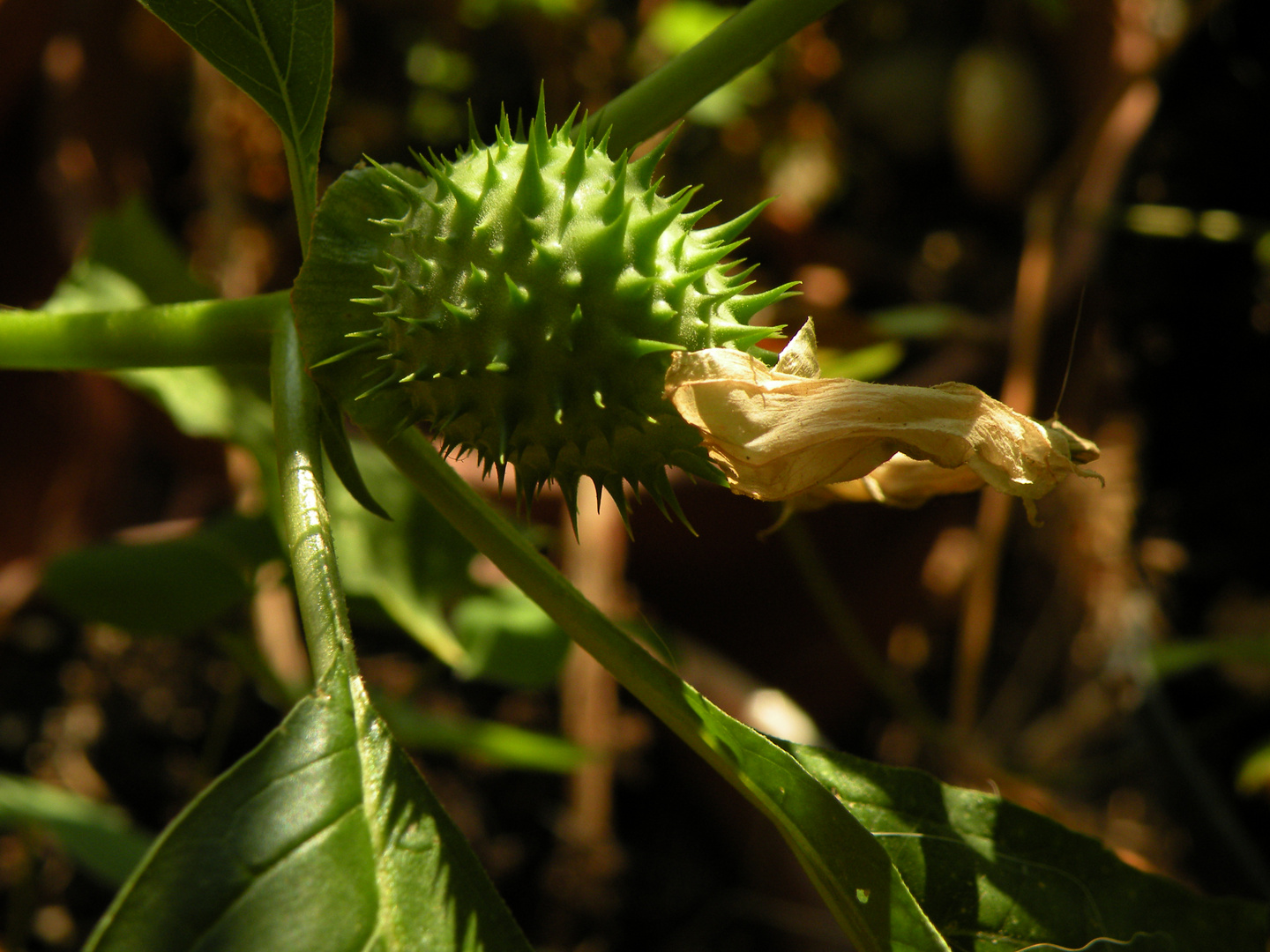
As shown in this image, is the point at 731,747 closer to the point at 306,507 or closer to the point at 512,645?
the point at 306,507

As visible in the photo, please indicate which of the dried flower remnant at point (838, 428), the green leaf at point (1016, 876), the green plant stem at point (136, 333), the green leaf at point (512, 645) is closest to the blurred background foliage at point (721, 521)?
the green leaf at point (512, 645)

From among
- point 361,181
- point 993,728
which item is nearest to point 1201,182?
point 993,728

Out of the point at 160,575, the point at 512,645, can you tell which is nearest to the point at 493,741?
the point at 512,645

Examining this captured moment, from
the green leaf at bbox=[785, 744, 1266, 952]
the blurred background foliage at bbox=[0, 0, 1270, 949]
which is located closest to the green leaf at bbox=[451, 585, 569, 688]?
the blurred background foliage at bbox=[0, 0, 1270, 949]

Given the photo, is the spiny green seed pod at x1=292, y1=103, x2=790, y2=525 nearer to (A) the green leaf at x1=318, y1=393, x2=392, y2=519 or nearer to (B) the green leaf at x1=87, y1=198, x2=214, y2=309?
(A) the green leaf at x1=318, y1=393, x2=392, y2=519

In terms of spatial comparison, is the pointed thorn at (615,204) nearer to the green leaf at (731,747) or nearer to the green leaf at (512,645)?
the green leaf at (731,747)

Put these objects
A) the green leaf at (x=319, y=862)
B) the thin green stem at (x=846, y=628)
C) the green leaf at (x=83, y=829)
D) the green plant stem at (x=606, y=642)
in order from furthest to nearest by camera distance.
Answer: the thin green stem at (x=846, y=628) → the green leaf at (x=83, y=829) → the green plant stem at (x=606, y=642) → the green leaf at (x=319, y=862)
